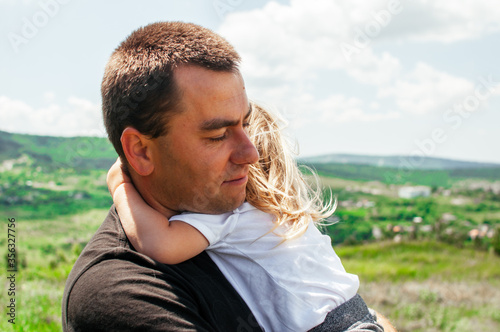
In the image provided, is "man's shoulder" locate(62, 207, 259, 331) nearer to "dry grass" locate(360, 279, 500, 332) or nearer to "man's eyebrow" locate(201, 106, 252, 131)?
"man's eyebrow" locate(201, 106, 252, 131)

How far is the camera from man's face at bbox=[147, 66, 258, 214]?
1862 millimetres

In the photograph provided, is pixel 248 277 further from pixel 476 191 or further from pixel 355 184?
pixel 476 191

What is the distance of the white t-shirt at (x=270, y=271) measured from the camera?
6.23 ft

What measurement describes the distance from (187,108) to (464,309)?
7.34m

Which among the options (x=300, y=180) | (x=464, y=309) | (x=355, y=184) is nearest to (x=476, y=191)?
(x=355, y=184)

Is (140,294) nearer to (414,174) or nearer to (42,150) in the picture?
(42,150)

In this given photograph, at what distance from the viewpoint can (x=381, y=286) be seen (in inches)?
321

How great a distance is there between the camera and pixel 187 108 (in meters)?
1.86

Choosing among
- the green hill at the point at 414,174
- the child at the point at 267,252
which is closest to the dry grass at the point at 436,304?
the child at the point at 267,252

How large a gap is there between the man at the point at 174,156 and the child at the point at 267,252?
0.22 feet

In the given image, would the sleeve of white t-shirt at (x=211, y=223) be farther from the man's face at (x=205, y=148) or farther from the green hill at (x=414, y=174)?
the green hill at (x=414, y=174)

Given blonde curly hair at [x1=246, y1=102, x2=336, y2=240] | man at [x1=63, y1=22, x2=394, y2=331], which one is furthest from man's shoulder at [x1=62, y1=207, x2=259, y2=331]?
blonde curly hair at [x1=246, y1=102, x2=336, y2=240]

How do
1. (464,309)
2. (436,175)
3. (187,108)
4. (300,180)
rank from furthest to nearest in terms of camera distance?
(436,175), (464,309), (300,180), (187,108)

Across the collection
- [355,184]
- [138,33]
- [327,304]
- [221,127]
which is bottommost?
[355,184]
